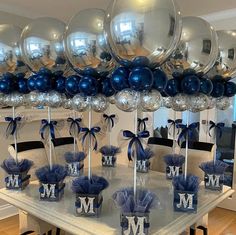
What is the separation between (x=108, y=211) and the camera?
1.52 meters

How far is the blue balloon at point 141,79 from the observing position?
114cm

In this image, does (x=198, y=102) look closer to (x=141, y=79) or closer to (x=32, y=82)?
(x=141, y=79)

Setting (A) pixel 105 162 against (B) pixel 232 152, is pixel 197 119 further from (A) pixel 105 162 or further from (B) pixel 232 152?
(A) pixel 105 162

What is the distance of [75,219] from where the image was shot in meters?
1.41

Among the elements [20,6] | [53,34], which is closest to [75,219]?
[53,34]

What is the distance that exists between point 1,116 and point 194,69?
2.27m

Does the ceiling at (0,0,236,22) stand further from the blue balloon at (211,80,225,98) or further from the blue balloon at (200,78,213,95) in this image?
the blue balloon at (200,78,213,95)

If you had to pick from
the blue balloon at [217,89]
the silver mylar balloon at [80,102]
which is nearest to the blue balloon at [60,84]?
the silver mylar balloon at [80,102]

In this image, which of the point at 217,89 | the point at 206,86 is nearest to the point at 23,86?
the point at 206,86

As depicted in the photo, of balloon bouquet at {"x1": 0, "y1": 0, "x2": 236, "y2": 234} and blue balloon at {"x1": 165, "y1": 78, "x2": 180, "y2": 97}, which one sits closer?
balloon bouquet at {"x1": 0, "y1": 0, "x2": 236, "y2": 234}

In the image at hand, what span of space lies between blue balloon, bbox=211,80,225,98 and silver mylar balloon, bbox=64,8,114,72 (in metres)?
0.85

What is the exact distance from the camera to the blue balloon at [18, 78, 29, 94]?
190cm

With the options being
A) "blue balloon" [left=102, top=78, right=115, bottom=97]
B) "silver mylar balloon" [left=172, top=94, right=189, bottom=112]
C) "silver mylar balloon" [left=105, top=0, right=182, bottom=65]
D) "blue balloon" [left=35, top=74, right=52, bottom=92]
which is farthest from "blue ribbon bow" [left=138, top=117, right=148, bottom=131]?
"silver mylar balloon" [left=105, top=0, right=182, bottom=65]

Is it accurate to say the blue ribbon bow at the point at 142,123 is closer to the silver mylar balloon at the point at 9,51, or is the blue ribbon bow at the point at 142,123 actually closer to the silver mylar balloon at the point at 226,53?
the silver mylar balloon at the point at 226,53
